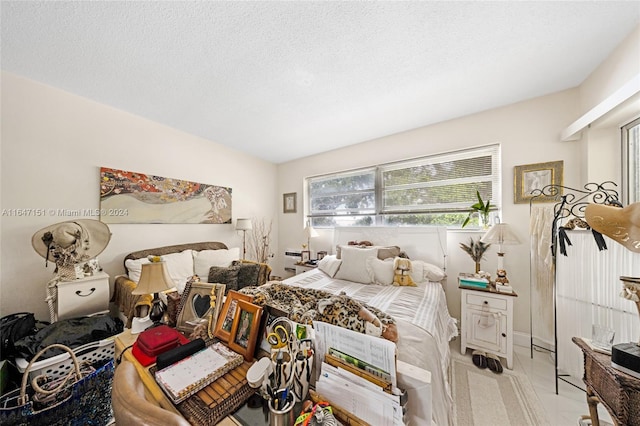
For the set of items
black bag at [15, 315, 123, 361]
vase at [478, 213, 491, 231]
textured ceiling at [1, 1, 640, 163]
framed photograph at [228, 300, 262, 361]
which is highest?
textured ceiling at [1, 1, 640, 163]

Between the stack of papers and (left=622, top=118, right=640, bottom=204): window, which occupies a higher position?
(left=622, top=118, right=640, bottom=204): window

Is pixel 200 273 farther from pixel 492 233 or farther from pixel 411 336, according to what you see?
pixel 492 233

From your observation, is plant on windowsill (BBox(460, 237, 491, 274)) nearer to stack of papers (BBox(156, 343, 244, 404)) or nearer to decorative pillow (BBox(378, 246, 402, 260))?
decorative pillow (BBox(378, 246, 402, 260))

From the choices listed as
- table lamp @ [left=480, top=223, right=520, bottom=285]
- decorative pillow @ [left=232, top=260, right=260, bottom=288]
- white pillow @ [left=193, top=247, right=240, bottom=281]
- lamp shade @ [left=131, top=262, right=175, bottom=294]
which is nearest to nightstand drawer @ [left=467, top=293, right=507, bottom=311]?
table lamp @ [left=480, top=223, right=520, bottom=285]

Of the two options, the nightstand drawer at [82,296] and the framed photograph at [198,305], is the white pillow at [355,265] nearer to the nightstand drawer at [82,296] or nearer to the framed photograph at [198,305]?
the framed photograph at [198,305]

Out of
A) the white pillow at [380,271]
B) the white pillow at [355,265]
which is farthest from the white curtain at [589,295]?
the white pillow at [355,265]

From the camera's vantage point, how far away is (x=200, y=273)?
9.02 ft

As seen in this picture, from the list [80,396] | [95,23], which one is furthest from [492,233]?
[95,23]

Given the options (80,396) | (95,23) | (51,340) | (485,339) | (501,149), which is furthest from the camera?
(501,149)

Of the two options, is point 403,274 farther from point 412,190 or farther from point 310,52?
point 310,52

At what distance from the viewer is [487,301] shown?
6.61 ft

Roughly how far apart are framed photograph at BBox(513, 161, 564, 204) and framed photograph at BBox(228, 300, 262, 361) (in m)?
2.86

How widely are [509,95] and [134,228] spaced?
14.8 feet

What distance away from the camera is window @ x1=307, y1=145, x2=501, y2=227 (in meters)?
2.56
